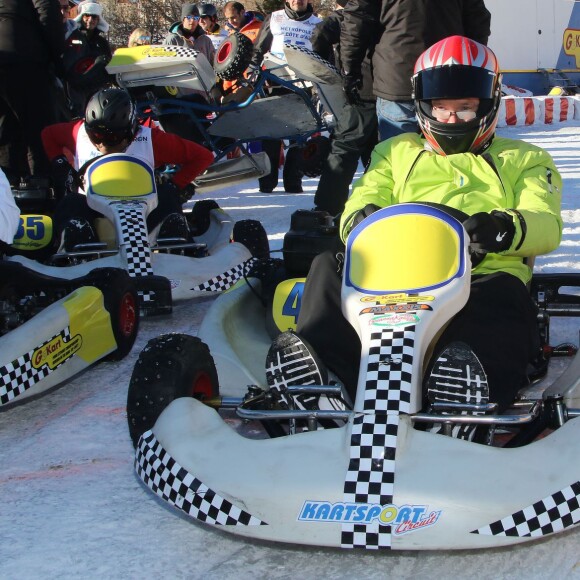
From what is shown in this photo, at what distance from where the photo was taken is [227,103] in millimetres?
8305

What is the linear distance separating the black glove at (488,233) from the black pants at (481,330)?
116 millimetres

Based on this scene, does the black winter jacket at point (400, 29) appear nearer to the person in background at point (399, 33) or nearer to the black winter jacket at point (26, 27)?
the person in background at point (399, 33)

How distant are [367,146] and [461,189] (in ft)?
8.72

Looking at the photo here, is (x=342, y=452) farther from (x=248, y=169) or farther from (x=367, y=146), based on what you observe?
(x=248, y=169)

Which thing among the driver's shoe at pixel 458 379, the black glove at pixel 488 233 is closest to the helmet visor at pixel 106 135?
the black glove at pixel 488 233

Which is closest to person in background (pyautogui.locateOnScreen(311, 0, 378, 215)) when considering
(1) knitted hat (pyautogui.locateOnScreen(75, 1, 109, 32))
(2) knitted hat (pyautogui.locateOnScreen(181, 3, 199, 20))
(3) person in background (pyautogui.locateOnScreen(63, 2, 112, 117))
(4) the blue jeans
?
(4) the blue jeans

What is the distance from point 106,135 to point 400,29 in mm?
1821

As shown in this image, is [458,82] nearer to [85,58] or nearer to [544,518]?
[544,518]

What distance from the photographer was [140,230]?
4918mm

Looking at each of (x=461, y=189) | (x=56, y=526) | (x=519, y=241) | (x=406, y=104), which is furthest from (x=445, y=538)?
(x=406, y=104)

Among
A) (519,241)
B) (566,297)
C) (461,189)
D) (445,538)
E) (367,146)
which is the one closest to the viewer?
(445,538)

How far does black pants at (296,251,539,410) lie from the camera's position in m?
2.64

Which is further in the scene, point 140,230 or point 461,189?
point 140,230

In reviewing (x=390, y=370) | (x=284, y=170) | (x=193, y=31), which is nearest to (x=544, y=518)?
(x=390, y=370)
